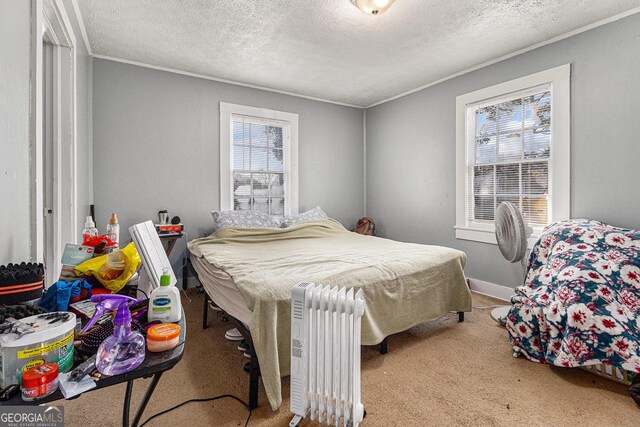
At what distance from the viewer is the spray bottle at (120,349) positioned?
750 mm

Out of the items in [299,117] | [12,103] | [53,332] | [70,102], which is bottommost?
[53,332]

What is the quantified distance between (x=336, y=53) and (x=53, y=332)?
10.6ft

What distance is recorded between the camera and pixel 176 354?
0.83 meters

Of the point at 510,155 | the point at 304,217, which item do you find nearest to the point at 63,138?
the point at 304,217

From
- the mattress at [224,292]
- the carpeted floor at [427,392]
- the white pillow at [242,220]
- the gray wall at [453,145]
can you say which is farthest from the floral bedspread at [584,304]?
the white pillow at [242,220]

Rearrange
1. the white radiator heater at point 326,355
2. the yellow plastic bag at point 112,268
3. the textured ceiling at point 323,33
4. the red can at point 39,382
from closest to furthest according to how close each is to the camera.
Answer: the red can at point 39,382, the yellow plastic bag at point 112,268, the white radiator heater at point 326,355, the textured ceiling at point 323,33

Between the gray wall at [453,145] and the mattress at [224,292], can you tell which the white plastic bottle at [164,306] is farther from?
the gray wall at [453,145]

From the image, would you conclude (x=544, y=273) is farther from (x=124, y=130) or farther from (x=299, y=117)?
(x=124, y=130)

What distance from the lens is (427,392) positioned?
1.85 meters

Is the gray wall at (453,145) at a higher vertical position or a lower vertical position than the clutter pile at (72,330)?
higher

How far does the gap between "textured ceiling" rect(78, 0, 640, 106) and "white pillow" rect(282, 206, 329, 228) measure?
1.71 metres

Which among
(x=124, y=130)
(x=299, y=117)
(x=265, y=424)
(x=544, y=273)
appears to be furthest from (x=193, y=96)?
(x=544, y=273)

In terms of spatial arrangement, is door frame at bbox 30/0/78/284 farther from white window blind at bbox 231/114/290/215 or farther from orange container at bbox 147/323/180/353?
white window blind at bbox 231/114/290/215

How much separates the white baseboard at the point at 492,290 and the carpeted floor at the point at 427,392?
1050mm
